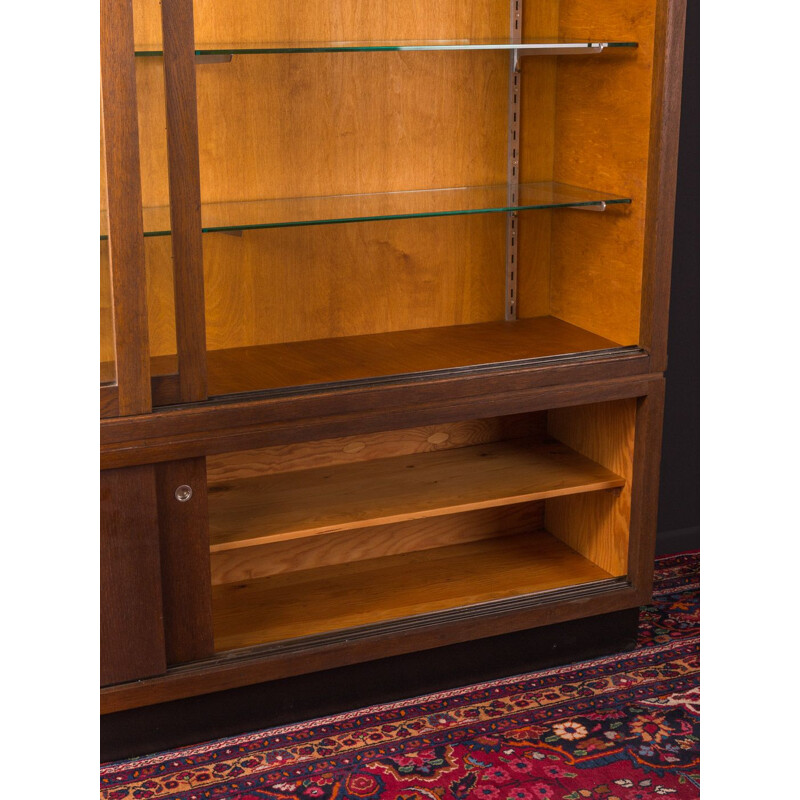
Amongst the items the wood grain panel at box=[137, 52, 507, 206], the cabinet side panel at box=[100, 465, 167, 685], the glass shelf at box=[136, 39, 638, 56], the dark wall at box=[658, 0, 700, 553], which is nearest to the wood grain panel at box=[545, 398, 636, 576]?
the dark wall at box=[658, 0, 700, 553]

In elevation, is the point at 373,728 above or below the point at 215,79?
below

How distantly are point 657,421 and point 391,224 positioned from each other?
80 cm

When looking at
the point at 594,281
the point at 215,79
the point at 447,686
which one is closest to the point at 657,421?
the point at 594,281

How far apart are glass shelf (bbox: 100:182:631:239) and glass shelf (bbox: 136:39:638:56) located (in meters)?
0.32

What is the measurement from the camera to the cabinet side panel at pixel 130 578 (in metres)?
1.80

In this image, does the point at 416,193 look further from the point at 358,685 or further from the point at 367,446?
the point at 358,685

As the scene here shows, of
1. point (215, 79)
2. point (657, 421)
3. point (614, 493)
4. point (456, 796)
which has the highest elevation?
point (215, 79)

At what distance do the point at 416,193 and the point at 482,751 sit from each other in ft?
4.15

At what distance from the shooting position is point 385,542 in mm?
2496

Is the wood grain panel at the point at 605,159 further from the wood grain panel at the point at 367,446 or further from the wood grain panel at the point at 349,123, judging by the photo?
the wood grain panel at the point at 367,446
